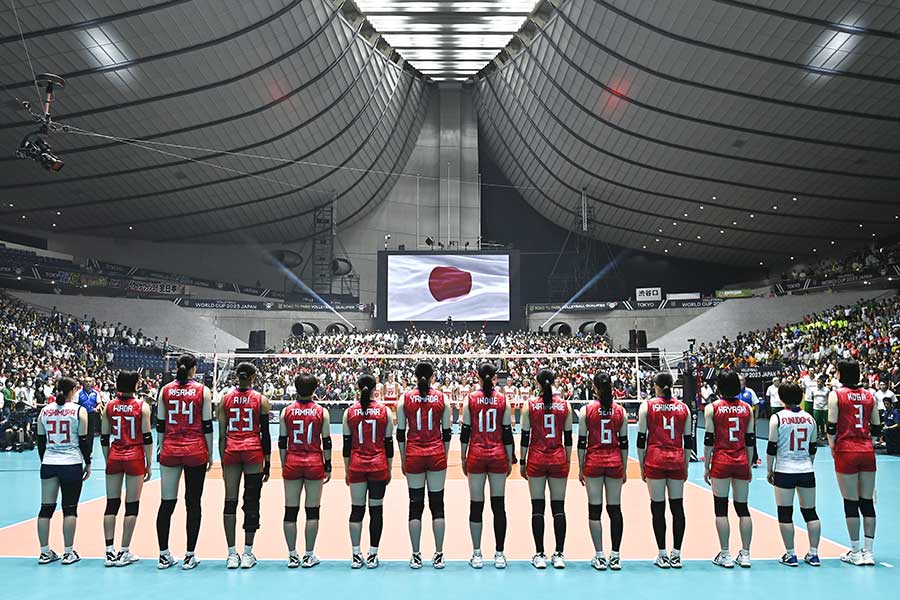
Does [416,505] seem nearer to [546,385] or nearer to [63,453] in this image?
[546,385]

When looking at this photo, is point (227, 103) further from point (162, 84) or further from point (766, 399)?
point (766, 399)

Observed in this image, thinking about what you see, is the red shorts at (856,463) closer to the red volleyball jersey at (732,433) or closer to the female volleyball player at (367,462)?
the red volleyball jersey at (732,433)

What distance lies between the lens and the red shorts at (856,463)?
7684 mm

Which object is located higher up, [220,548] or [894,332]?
[894,332]

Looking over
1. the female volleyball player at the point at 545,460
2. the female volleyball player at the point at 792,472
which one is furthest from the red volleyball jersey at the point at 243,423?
the female volleyball player at the point at 792,472

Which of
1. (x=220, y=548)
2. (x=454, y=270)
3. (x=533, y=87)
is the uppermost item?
(x=533, y=87)

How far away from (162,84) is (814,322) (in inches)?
1536

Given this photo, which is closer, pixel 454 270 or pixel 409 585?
pixel 409 585

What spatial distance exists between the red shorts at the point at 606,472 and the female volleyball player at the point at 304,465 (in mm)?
2951

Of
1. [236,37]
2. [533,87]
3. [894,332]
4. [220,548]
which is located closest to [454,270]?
[533,87]

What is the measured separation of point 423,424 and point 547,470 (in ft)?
4.92

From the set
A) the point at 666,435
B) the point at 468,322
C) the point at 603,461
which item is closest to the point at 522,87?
the point at 468,322

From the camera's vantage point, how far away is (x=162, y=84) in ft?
115

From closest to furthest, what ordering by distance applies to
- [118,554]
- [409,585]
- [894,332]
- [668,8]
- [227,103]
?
[409,585] → [118,554] → [894,332] → [668,8] → [227,103]
